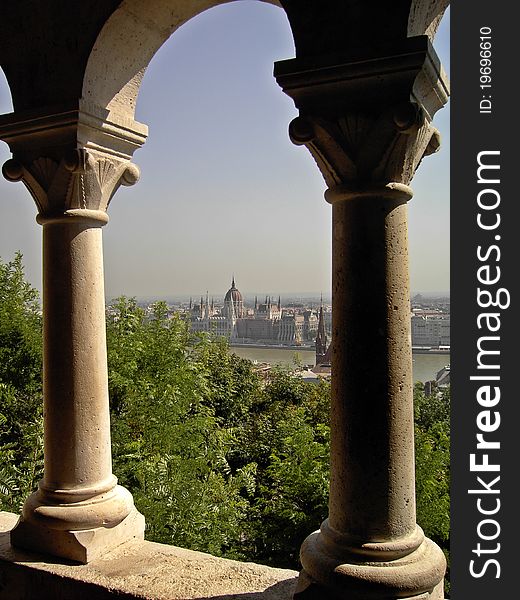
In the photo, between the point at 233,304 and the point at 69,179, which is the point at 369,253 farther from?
the point at 233,304

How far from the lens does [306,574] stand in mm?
4492

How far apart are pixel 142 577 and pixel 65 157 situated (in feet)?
12.5

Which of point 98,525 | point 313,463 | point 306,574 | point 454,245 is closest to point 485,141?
point 454,245

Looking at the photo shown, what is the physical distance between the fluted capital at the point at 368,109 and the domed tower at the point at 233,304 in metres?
26.1

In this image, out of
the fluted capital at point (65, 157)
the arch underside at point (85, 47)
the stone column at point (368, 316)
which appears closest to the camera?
the stone column at point (368, 316)

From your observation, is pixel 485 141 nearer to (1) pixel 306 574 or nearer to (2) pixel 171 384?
(1) pixel 306 574

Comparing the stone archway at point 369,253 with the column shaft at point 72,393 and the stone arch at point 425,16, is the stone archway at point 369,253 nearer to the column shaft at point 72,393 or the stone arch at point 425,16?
the stone arch at point 425,16

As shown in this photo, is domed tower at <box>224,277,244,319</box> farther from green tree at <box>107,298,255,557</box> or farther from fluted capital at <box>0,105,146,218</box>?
fluted capital at <box>0,105,146,218</box>

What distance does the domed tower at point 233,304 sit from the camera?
31.1 meters

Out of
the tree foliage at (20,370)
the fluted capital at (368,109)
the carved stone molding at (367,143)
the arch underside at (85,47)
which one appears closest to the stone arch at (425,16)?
the fluted capital at (368,109)

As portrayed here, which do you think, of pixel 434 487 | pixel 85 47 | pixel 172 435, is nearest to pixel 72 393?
pixel 85 47

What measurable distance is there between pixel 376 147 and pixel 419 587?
2.98 metres

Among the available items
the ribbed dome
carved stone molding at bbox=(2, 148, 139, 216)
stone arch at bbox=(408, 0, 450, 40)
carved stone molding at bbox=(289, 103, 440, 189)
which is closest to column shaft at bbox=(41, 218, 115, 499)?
carved stone molding at bbox=(2, 148, 139, 216)

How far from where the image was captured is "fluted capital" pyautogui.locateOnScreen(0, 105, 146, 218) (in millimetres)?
5742
